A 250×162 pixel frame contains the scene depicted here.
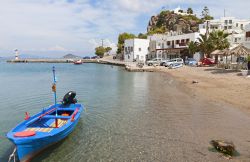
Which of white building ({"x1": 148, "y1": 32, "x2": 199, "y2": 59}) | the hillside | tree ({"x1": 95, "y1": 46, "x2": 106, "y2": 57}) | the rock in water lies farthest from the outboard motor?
tree ({"x1": 95, "y1": 46, "x2": 106, "y2": 57})

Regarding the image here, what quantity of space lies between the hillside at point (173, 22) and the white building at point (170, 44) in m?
20.4

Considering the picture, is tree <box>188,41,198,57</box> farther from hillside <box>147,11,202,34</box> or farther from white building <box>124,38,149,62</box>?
hillside <box>147,11,202,34</box>

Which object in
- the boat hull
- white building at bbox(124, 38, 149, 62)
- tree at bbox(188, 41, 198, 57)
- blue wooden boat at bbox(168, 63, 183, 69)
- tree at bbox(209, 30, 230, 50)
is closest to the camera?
the boat hull

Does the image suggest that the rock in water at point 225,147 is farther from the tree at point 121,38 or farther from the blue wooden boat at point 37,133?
the tree at point 121,38

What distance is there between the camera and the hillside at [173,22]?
104 metres

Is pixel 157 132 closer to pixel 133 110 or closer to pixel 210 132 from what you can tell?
pixel 210 132

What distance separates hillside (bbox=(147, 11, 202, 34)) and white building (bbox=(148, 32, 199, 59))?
20.4 metres

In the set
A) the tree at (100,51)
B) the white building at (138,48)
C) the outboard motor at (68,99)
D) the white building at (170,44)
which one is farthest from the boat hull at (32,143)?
the tree at (100,51)

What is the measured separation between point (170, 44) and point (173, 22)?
41021 mm

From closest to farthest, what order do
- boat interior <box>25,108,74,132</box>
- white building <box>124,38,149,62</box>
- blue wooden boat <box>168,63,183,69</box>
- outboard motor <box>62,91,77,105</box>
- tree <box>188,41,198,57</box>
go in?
boat interior <box>25,108,74,132</box> < outboard motor <box>62,91,77,105</box> < blue wooden boat <box>168,63,183,69</box> < tree <box>188,41,198,57</box> < white building <box>124,38,149,62</box>

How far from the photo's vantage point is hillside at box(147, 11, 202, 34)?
341 ft

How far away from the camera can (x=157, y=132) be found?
14586 millimetres

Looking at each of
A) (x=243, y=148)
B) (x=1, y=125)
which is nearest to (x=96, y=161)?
(x=243, y=148)

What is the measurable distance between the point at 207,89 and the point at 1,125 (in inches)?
825
